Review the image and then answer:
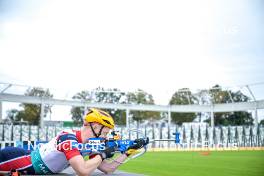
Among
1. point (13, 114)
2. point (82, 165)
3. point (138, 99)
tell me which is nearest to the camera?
point (82, 165)

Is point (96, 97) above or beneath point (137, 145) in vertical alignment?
above

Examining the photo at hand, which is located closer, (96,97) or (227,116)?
(96,97)

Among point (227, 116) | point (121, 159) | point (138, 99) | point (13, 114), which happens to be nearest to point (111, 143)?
point (121, 159)

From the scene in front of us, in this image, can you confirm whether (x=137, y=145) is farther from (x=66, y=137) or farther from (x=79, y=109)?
(x=79, y=109)

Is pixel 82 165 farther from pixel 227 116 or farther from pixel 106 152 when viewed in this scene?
pixel 227 116

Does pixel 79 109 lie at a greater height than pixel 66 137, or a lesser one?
greater

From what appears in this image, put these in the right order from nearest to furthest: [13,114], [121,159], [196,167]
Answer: [121,159]
[196,167]
[13,114]

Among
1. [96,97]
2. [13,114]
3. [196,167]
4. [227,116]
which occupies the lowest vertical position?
[196,167]

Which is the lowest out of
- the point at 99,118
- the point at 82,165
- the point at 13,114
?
the point at 82,165

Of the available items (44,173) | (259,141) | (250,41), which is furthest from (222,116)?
(44,173)

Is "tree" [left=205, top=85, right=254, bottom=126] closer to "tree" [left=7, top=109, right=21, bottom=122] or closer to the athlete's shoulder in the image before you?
"tree" [left=7, top=109, right=21, bottom=122]

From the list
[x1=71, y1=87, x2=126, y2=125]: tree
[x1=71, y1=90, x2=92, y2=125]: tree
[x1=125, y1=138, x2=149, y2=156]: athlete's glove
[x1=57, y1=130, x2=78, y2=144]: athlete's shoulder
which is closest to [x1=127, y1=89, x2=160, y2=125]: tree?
[x1=71, y1=87, x2=126, y2=125]: tree

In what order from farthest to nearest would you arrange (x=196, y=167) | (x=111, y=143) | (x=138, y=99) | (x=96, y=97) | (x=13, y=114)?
1. (x=138, y=99)
2. (x=13, y=114)
3. (x=96, y=97)
4. (x=196, y=167)
5. (x=111, y=143)

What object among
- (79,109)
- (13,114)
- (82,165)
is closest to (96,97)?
(79,109)
